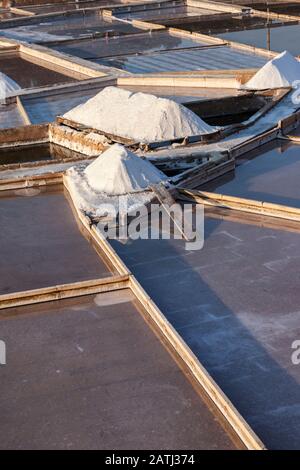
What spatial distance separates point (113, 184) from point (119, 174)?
217 millimetres

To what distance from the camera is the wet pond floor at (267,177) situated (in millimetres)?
14211

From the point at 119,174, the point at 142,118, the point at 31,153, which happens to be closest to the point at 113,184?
the point at 119,174

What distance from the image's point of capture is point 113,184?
1405 cm

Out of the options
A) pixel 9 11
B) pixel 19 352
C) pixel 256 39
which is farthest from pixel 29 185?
pixel 9 11

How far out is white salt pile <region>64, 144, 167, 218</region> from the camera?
44.7 ft

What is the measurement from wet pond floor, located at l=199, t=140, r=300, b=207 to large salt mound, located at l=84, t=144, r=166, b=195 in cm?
109

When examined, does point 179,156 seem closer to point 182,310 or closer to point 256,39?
point 182,310

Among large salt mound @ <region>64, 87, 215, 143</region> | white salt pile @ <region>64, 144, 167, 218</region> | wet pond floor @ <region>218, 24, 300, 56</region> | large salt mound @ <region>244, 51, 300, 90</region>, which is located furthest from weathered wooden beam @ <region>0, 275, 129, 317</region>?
wet pond floor @ <region>218, 24, 300, 56</region>

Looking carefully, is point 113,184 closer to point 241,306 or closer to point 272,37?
point 241,306

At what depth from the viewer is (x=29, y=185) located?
1512 centimetres

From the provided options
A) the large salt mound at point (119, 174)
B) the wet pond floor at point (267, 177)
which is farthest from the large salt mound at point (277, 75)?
the large salt mound at point (119, 174)

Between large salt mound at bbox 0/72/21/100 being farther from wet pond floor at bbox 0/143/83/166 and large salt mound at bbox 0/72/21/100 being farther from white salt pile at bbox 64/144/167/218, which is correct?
white salt pile at bbox 64/144/167/218

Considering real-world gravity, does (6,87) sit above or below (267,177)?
above

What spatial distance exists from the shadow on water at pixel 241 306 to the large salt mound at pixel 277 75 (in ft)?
26.3
